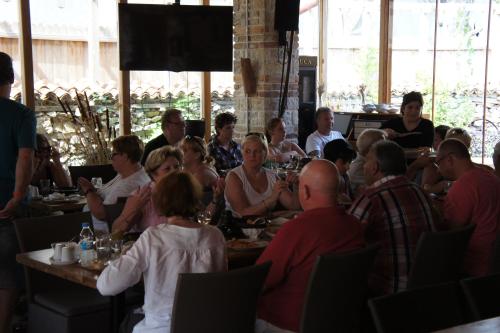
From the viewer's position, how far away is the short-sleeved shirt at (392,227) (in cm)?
370

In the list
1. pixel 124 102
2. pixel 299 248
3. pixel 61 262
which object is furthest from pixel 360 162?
pixel 124 102

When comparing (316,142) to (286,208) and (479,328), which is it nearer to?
(286,208)

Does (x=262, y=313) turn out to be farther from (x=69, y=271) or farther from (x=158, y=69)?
(x=158, y=69)

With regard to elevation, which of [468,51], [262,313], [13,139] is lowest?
[262,313]

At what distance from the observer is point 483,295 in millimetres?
2812

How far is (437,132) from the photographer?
303 inches

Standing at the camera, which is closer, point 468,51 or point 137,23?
point 137,23

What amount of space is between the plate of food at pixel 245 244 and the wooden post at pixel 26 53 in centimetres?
460

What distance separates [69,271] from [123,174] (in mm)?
→ 1414

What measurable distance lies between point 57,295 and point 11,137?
39.0 inches

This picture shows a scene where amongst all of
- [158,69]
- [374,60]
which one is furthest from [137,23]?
[374,60]

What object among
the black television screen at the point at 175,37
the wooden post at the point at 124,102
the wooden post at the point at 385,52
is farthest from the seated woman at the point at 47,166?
the wooden post at the point at 385,52

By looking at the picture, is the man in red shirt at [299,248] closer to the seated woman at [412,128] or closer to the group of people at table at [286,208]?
the group of people at table at [286,208]

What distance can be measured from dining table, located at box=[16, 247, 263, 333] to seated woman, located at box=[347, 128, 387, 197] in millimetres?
1994
